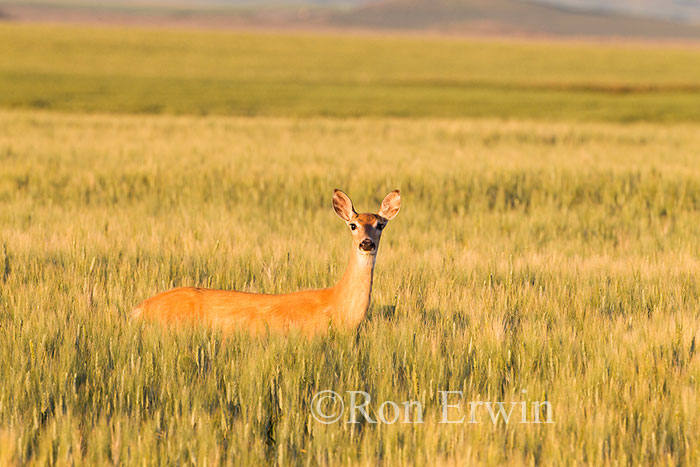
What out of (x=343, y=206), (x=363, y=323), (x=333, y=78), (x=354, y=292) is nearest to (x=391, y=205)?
(x=343, y=206)

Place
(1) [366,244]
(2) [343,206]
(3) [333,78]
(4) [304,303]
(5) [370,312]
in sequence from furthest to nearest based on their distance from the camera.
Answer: (3) [333,78] < (5) [370,312] < (4) [304,303] < (2) [343,206] < (1) [366,244]

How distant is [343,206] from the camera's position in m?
4.27

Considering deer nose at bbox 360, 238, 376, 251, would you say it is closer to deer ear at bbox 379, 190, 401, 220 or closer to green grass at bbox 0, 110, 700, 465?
deer ear at bbox 379, 190, 401, 220

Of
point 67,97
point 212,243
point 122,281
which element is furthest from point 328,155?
point 67,97

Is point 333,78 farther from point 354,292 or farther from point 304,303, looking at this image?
point 354,292

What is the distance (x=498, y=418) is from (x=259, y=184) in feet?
27.9

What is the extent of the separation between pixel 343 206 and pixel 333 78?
50.3 meters

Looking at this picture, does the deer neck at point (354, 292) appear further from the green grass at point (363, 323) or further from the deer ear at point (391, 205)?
the deer ear at point (391, 205)

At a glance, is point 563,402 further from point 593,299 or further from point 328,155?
point 328,155

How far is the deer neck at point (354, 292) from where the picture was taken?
423 centimetres

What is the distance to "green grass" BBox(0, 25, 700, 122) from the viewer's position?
1384 inches

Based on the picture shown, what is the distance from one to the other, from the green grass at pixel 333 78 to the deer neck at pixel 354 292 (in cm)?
2803

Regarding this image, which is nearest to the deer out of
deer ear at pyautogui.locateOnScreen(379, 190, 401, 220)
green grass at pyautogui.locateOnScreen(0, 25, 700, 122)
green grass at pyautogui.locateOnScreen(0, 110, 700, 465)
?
deer ear at pyautogui.locateOnScreen(379, 190, 401, 220)

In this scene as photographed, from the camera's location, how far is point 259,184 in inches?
458
